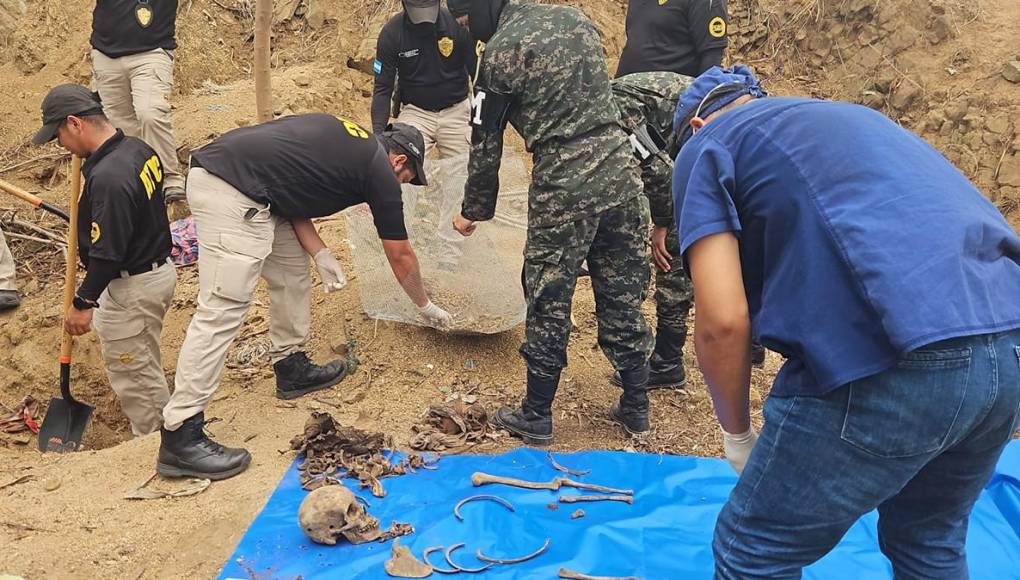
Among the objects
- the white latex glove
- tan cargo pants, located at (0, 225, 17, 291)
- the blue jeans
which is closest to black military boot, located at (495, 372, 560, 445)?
the white latex glove

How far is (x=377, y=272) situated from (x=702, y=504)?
2.18m

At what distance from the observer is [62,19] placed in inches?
305

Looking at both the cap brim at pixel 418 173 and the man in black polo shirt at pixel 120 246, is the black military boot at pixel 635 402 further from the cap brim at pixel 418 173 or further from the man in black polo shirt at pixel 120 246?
the man in black polo shirt at pixel 120 246

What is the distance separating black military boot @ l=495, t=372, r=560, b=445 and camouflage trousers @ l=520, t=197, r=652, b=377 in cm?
7

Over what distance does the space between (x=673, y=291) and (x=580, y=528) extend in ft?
4.76

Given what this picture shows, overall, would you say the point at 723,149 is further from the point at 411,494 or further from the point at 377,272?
the point at 377,272

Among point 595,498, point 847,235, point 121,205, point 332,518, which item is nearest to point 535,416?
point 595,498

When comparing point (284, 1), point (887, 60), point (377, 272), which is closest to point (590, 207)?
point (377, 272)

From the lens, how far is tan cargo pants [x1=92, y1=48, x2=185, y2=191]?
207 inches

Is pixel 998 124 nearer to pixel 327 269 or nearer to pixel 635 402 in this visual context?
pixel 635 402

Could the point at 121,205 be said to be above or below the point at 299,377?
above

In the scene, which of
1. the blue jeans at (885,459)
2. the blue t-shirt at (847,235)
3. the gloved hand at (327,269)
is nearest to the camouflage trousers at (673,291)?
the gloved hand at (327,269)

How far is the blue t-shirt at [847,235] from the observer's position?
143 centimetres

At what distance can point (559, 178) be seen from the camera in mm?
3037
